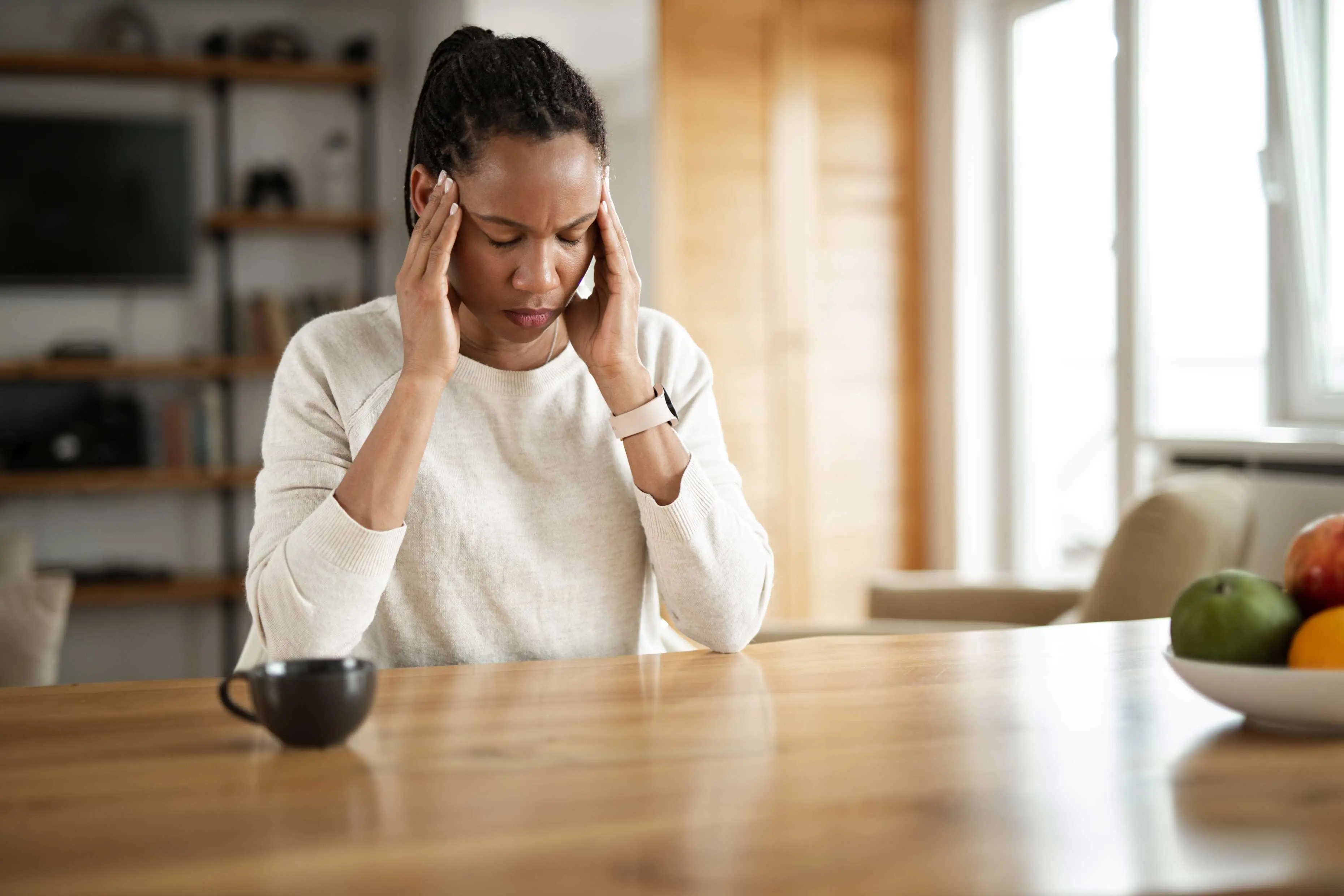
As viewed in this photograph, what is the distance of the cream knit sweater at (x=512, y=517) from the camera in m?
1.38

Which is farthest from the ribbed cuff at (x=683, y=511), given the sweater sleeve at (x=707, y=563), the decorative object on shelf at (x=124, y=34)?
the decorative object on shelf at (x=124, y=34)

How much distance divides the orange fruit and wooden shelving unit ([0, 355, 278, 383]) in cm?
365

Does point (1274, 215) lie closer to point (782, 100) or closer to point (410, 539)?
point (782, 100)

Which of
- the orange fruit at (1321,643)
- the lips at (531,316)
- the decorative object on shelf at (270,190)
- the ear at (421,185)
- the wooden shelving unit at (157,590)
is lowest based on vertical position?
the wooden shelving unit at (157,590)

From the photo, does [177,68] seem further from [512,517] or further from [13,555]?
[512,517]

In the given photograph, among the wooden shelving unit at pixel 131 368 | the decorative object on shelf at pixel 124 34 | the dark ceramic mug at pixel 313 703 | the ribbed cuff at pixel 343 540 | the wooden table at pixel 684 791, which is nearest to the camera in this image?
the wooden table at pixel 684 791

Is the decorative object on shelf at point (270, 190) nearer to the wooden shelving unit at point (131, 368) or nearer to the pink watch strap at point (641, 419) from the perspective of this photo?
the wooden shelving unit at point (131, 368)

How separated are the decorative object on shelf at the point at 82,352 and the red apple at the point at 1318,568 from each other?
12.9 ft

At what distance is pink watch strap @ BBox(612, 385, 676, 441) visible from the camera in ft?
4.56

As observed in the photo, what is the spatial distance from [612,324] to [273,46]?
10.7ft

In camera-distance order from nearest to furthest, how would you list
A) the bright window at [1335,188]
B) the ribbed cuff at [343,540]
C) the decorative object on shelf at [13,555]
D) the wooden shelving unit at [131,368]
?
the ribbed cuff at [343,540]
the decorative object on shelf at [13,555]
the bright window at [1335,188]
the wooden shelving unit at [131,368]

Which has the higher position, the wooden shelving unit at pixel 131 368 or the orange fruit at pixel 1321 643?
the wooden shelving unit at pixel 131 368

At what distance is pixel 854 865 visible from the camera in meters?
0.66

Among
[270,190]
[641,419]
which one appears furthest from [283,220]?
[641,419]
